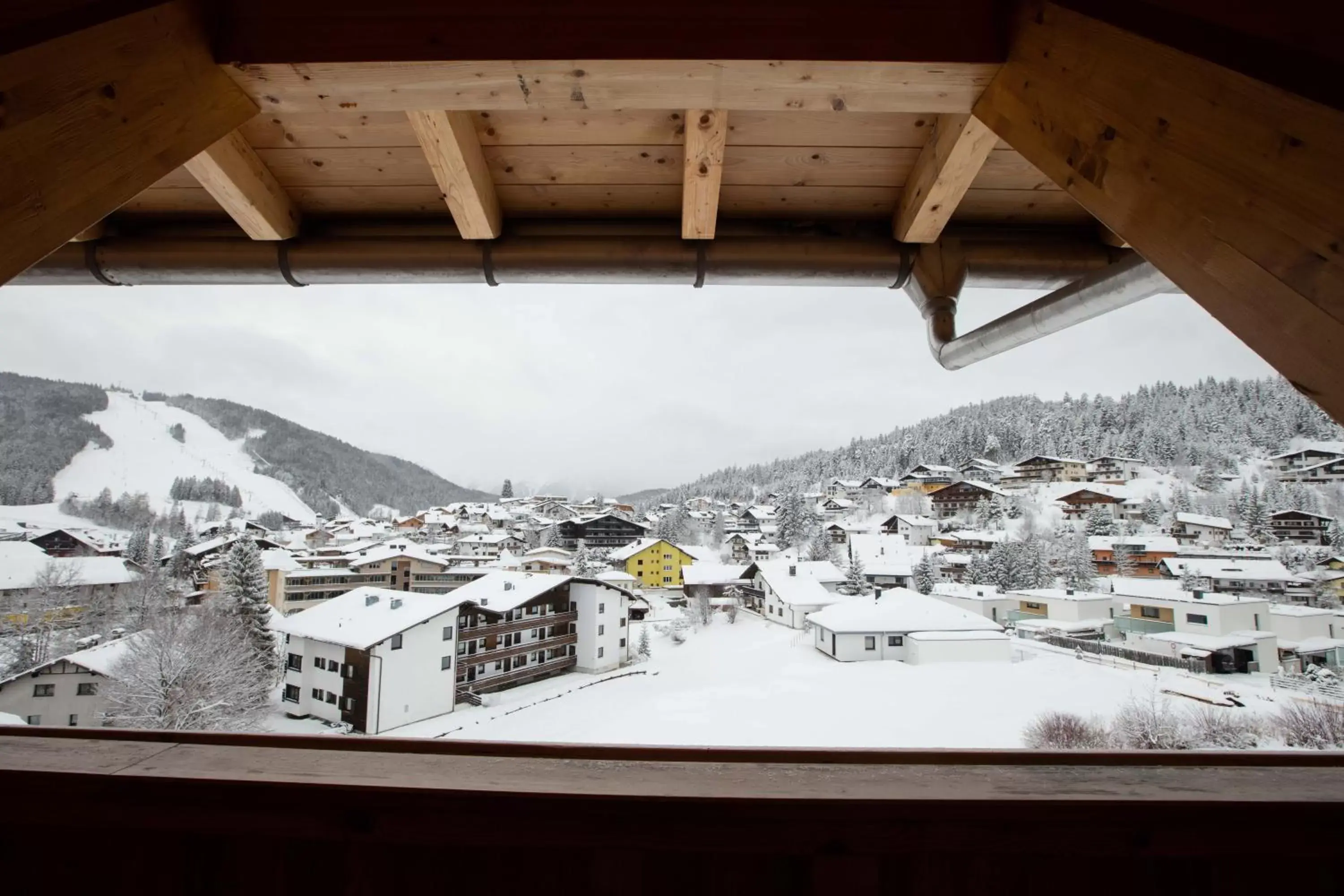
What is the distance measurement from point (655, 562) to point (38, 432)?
43.4ft

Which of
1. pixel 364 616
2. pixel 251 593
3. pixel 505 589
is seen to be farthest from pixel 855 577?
pixel 251 593

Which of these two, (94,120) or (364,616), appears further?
(364,616)

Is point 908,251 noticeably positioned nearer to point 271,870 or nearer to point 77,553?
point 271,870

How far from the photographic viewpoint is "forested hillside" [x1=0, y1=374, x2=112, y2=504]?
8.73 meters

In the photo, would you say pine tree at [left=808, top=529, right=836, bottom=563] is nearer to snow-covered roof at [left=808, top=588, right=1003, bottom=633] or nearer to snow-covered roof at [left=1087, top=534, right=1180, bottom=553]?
snow-covered roof at [left=808, top=588, right=1003, bottom=633]

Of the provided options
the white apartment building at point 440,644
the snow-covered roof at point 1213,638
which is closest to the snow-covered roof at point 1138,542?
the snow-covered roof at point 1213,638

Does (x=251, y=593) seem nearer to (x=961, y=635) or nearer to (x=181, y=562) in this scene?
(x=181, y=562)

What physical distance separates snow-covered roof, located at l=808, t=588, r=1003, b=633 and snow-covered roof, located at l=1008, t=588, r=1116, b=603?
0.79 m

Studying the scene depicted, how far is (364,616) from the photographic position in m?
6.81

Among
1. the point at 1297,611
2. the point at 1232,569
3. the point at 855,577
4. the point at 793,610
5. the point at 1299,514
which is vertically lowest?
the point at 793,610

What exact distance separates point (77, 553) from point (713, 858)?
1216 cm

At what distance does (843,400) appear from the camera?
25719mm

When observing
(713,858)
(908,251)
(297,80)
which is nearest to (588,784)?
(713,858)

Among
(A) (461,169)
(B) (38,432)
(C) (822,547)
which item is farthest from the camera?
(C) (822,547)
